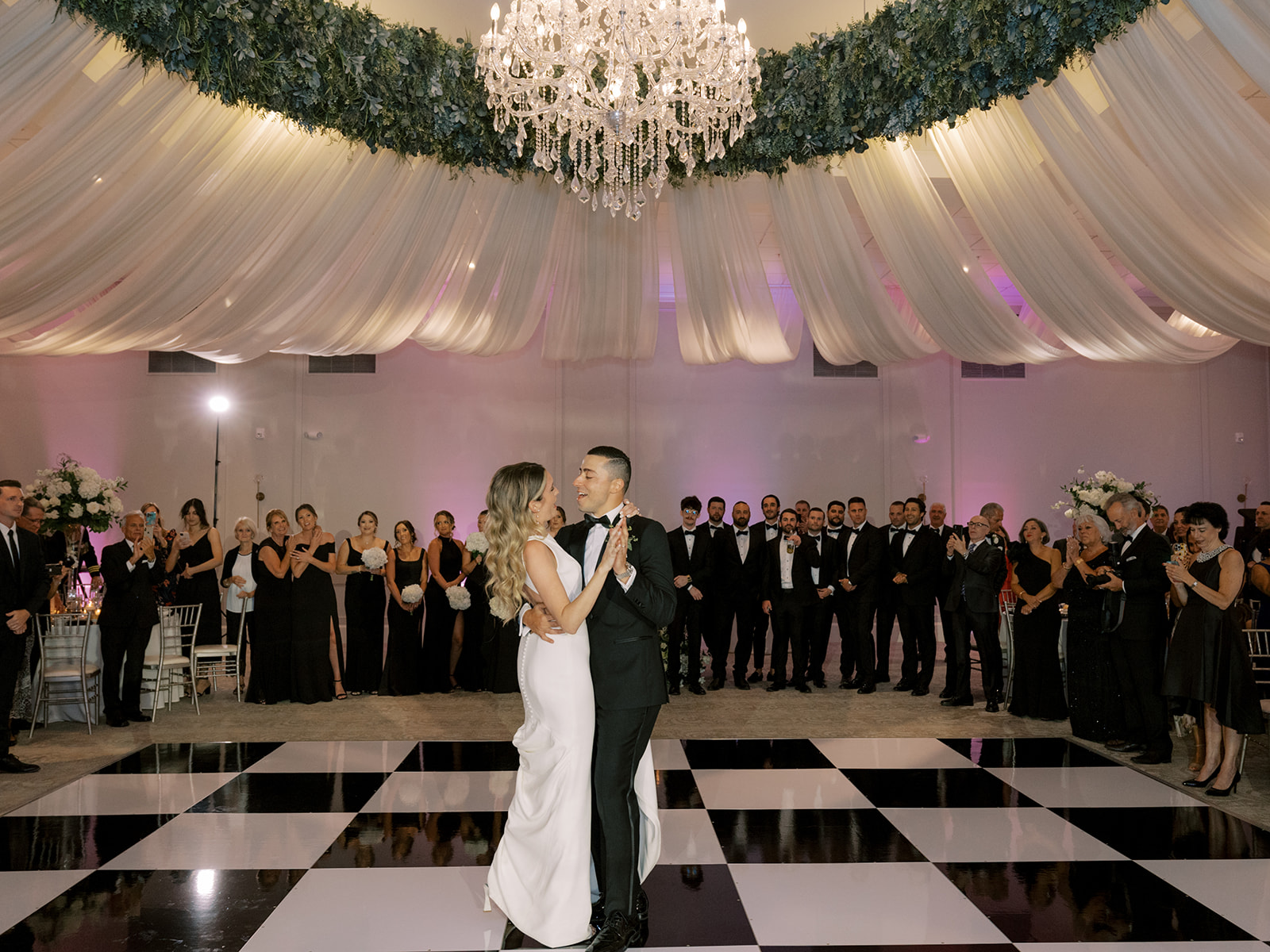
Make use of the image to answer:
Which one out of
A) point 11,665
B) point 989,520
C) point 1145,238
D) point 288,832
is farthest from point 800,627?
point 11,665

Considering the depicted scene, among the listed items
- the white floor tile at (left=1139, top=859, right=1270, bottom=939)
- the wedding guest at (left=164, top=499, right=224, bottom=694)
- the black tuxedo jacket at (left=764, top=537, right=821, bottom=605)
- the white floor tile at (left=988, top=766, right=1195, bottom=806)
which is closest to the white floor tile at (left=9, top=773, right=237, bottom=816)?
the wedding guest at (left=164, top=499, right=224, bottom=694)

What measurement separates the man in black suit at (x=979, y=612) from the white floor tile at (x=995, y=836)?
262 centimetres

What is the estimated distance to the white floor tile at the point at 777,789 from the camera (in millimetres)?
4430

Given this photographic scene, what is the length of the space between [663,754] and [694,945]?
2.48 meters

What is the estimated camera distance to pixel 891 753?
5.47 meters

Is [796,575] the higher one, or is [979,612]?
[796,575]

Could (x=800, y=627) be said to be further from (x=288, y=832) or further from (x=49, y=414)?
(x=49, y=414)

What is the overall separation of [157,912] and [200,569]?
16.2ft

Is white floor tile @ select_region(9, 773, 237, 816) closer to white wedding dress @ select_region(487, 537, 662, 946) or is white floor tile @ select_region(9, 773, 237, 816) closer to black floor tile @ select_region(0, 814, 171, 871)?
black floor tile @ select_region(0, 814, 171, 871)

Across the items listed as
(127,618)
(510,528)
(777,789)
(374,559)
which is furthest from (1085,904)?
(127,618)

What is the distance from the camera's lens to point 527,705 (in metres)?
3.01

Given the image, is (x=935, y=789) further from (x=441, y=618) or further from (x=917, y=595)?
(x=441, y=618)

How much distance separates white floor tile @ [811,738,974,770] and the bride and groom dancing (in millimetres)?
2561

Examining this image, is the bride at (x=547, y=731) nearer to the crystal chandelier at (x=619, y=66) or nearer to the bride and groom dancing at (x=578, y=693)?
the bride and groom dancing at (x=578, y=693)
